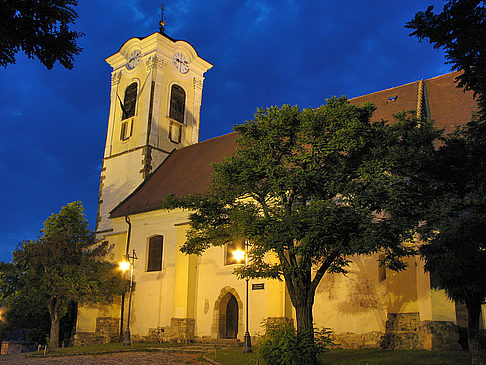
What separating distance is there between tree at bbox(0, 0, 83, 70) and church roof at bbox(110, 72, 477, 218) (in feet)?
42.4

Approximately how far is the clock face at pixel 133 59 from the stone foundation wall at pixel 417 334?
2638 cm

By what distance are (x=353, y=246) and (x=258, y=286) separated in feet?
32.1

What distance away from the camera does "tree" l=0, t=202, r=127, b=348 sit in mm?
23125

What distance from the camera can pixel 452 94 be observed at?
68.6 ft

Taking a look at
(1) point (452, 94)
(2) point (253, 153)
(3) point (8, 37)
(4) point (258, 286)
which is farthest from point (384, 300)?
(3) point (8, 37)

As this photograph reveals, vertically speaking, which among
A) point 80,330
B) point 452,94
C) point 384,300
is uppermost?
point 452,94

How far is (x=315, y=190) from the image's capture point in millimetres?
12828

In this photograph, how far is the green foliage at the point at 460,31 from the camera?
22.0 feet

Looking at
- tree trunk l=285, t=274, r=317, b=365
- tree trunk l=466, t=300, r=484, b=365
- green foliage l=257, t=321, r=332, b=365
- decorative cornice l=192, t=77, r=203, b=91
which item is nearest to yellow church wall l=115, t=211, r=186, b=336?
tree trunk l=285, t=274, r=317, b=365

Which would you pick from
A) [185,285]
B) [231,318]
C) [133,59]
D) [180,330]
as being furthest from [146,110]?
[231,318]

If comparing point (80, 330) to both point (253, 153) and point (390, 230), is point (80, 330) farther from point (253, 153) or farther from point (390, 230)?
point (390, 230)

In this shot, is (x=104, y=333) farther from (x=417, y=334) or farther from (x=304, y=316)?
(x=417, y=334)

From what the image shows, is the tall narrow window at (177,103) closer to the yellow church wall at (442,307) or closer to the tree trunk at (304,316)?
the tree trunk at (304,316)

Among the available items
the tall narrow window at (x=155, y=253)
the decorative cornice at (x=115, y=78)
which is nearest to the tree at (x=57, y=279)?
the tall narrow window at (x=155, y=253)
